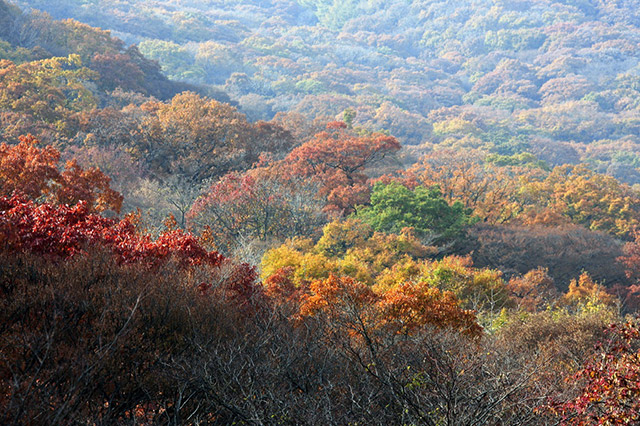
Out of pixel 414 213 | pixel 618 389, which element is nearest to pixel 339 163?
pixel 414 213

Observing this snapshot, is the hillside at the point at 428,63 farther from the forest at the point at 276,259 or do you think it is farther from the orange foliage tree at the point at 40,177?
the orange foliage tree at the point at 40,177

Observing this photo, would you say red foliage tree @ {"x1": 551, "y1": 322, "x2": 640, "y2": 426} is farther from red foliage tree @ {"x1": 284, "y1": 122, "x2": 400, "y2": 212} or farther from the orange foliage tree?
red foliage tree @ {"x1": 284, "y1": 122, "x2": 400, "y2": 212}

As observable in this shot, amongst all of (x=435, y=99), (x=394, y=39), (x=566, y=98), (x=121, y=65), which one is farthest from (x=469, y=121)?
(x=394, y=39)

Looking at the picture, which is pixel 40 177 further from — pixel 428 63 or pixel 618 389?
pixel 428 63

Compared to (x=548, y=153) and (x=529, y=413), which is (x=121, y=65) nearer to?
(x=529, y=413)

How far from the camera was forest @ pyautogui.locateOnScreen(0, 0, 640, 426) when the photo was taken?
24.4 feet

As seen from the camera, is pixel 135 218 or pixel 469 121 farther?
pixel 469 121

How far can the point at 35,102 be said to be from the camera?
29.9 m

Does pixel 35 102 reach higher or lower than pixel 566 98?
higher

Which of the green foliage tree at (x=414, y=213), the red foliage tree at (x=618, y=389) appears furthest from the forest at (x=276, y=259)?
the green foliage tree at (x=414, y=213)

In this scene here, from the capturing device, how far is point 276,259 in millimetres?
18719

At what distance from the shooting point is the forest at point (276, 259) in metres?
7.45

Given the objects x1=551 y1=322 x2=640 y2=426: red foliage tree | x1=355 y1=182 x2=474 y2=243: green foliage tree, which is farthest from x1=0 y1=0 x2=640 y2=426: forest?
x1=355 y1=182 x2=474 y2=243: green foliage tree

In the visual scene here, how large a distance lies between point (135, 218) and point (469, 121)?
268 feet
